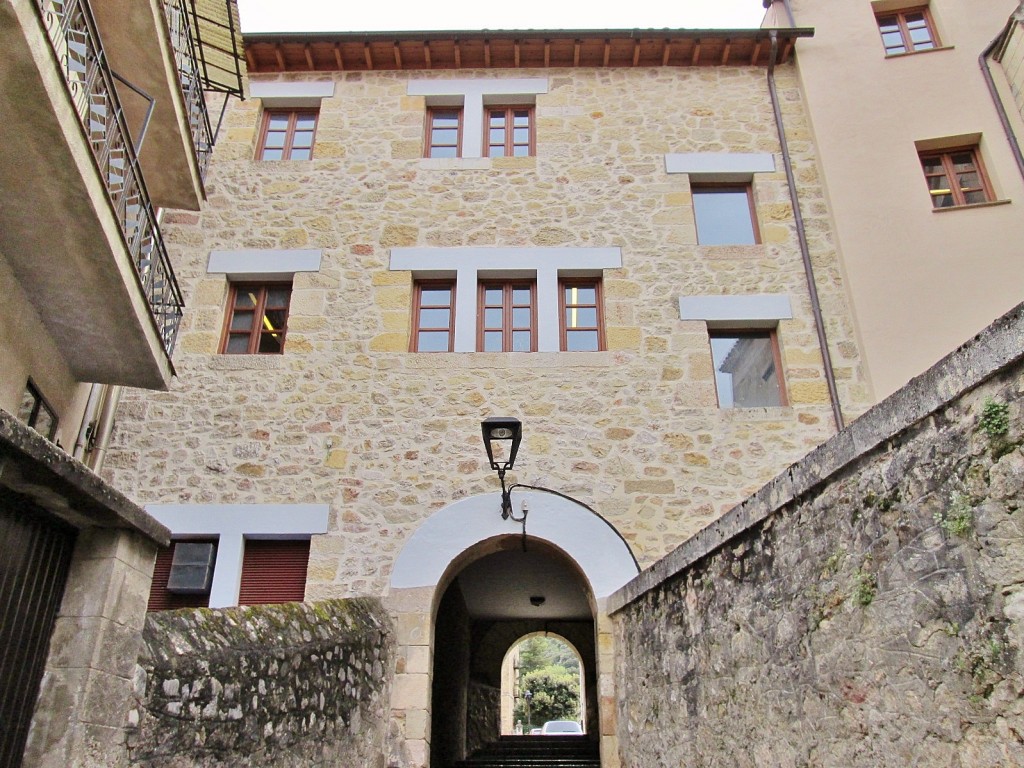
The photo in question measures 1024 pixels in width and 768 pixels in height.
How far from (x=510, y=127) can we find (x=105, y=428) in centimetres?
554

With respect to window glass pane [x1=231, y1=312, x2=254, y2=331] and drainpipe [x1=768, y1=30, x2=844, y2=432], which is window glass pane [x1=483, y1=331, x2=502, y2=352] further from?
drainpipe [x1=768, y1=30, x2=844, y2=432]

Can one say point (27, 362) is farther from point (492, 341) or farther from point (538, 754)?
point (538, 754)

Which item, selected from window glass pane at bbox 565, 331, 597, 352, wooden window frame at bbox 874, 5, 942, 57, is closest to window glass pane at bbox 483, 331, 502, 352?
window glass pane at bbox 565, 331, 597, 352

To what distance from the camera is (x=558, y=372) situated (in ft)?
23.8

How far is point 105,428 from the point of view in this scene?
679 cm

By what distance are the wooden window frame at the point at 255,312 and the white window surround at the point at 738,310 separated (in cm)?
411

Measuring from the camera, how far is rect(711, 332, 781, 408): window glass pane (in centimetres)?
728

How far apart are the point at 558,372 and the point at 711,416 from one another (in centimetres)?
151

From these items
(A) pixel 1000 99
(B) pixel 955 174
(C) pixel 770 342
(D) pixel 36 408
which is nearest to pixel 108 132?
(D) pixel 36 408

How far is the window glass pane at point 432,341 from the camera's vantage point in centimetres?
761

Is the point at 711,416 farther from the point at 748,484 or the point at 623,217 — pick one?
the point at 623,217

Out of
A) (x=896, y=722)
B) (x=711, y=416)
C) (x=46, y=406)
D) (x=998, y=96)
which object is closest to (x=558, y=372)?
(x=711, y=416)

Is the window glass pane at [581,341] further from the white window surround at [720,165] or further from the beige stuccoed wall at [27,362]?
the beige stuccoed wall at [27,362]

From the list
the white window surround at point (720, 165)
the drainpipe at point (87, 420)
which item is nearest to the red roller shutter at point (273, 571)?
the drainpipe at point (87, 420)
